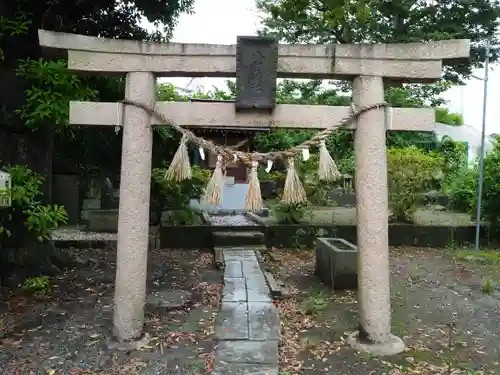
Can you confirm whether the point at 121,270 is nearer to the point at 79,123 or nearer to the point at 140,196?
the point at 140,196

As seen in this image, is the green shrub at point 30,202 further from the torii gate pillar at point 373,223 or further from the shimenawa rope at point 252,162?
the torii gate pillar at point 373,223

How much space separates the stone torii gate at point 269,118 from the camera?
4871 mm

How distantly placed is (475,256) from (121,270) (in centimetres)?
803

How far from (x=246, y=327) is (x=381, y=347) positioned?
1459 millimetres

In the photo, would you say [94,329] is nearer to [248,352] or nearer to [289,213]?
[248,352]

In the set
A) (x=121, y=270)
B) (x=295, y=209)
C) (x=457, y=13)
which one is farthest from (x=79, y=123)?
(x=457, y=13)

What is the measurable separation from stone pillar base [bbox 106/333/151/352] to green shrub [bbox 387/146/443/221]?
8.56m

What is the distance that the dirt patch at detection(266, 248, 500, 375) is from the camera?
4.58 meters

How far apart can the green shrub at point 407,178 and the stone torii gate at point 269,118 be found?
7.23 meters

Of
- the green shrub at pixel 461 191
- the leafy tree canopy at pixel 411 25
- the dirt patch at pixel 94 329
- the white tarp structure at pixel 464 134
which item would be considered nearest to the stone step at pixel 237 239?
the dirt patch at pixel 94 329

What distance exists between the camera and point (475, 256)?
1001 centimetres

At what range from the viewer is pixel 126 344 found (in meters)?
4.84

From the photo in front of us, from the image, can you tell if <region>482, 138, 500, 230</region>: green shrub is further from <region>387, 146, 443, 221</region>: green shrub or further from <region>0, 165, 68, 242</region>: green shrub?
<region>0, 165, 68, 242</region>: green shrub

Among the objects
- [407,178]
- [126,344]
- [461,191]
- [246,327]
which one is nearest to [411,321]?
[246,327]
